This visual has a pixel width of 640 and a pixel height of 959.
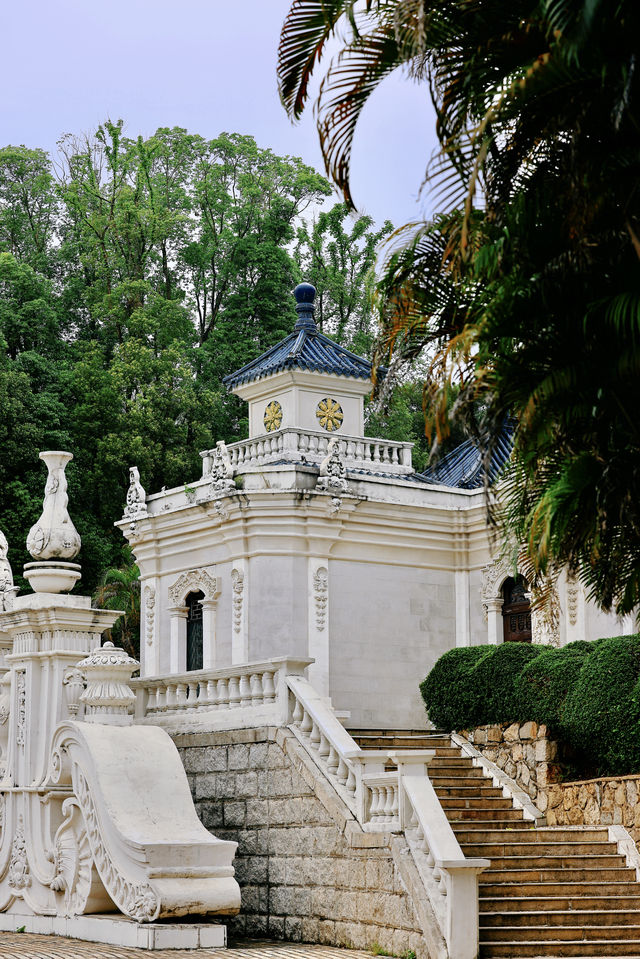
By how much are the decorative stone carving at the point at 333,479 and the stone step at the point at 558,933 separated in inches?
422

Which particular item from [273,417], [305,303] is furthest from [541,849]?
[305,303]

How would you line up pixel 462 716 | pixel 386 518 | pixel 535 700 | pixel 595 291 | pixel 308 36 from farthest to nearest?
pixel 386 518
pixel 462 716
pixel 535 700
pixel 308 36
pixel 595 291

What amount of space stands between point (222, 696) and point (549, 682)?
3.93 metres

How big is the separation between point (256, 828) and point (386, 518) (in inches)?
352

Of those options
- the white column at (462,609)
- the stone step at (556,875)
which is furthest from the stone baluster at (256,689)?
the white column at (462,609)

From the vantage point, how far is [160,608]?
83.5 ft

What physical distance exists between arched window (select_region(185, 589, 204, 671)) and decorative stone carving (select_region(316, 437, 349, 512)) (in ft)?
11.2

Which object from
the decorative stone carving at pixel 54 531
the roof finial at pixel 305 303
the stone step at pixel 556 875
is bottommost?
the stone step at pixel 556 875

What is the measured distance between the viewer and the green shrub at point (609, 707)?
14.9 m

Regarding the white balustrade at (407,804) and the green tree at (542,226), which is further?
the white balustrade at (407,804)

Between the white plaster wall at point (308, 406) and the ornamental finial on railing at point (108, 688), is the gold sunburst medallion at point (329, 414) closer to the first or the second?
the white plaster wall at point (308, 406)

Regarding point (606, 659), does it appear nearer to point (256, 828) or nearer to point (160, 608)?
point (256, 828)

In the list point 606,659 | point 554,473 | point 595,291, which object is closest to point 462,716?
point 606,659

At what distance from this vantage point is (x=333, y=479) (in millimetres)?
22828
